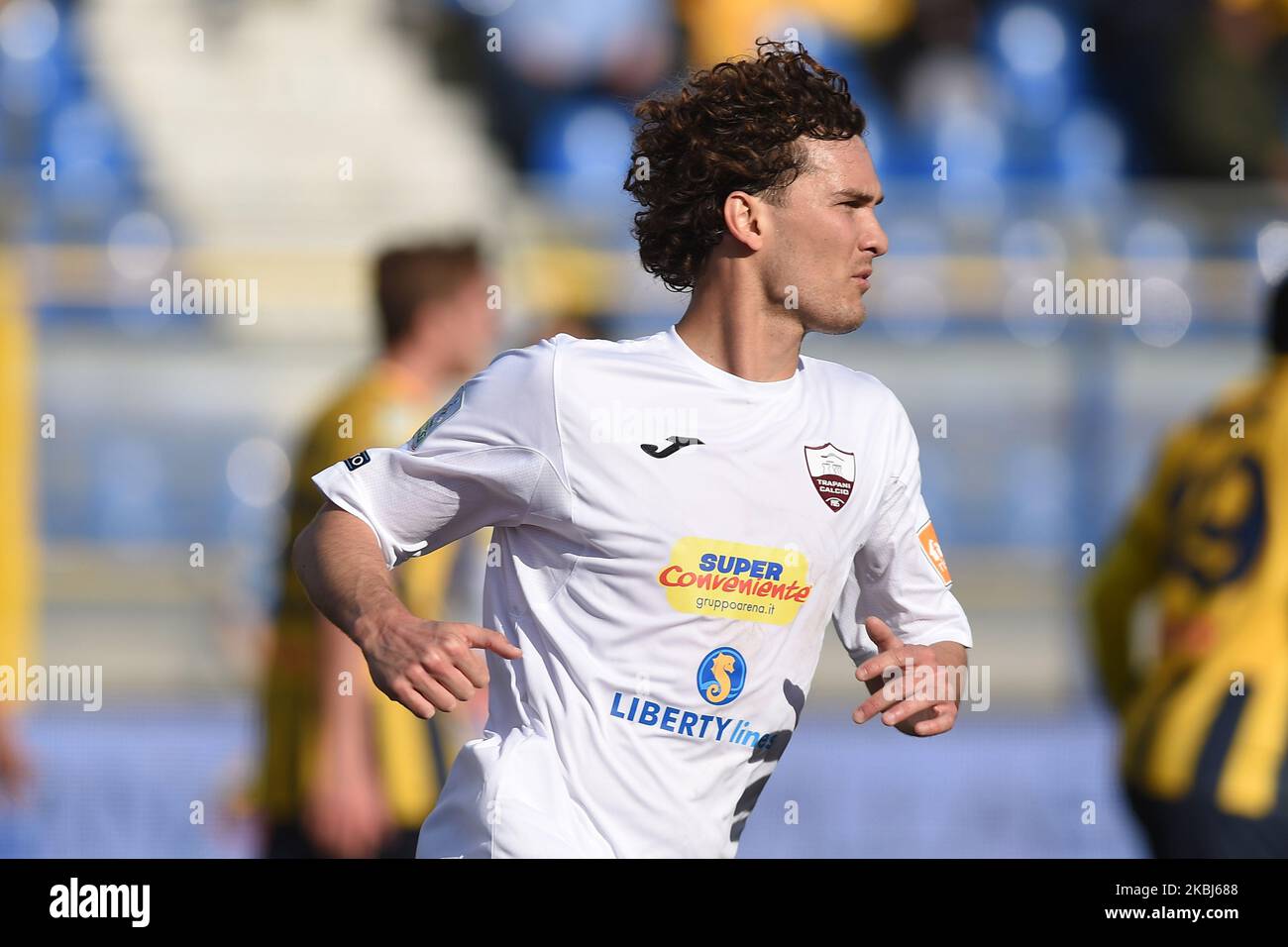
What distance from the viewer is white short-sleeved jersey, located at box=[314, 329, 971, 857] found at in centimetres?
238

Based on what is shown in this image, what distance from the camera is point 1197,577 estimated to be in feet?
12.3

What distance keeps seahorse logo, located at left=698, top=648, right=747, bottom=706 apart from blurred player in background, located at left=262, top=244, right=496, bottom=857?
189cm

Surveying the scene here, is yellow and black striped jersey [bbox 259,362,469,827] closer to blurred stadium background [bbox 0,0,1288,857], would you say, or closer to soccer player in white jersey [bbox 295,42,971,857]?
blurred stadium background [bbox 0,0,1288,857]

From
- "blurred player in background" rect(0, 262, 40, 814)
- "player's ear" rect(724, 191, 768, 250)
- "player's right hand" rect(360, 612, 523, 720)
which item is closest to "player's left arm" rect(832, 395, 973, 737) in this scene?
"player's ear" rect(724, 191, 768, 250)

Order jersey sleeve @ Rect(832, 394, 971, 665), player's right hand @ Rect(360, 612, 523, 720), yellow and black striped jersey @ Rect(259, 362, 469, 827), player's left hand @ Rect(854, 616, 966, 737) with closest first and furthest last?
player's right hand @ Rect(360, 612, 523, 720), player's left hand @ Rect(854, 616, 966, 737), jersey sleeve @ Rect(832, 394, 971, 665), yellow and black striped jersey @ Rect(259, 362, 469, 827)

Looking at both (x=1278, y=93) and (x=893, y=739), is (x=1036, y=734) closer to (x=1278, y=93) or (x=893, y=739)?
(x=893, y=739)

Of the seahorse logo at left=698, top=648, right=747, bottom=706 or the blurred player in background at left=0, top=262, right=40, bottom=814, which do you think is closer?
the seahorse logo at left=698, top=648, right=747, bottom=706

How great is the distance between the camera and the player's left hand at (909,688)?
2336 millimetres

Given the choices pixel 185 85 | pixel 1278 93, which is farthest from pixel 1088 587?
pixel 185 85

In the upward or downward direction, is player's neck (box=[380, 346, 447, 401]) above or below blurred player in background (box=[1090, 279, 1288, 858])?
above

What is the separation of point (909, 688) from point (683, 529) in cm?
42

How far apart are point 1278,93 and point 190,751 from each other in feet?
24.2

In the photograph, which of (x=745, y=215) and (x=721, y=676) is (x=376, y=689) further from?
(x=745, y=215)

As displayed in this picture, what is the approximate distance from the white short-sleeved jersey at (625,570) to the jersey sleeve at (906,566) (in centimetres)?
8
